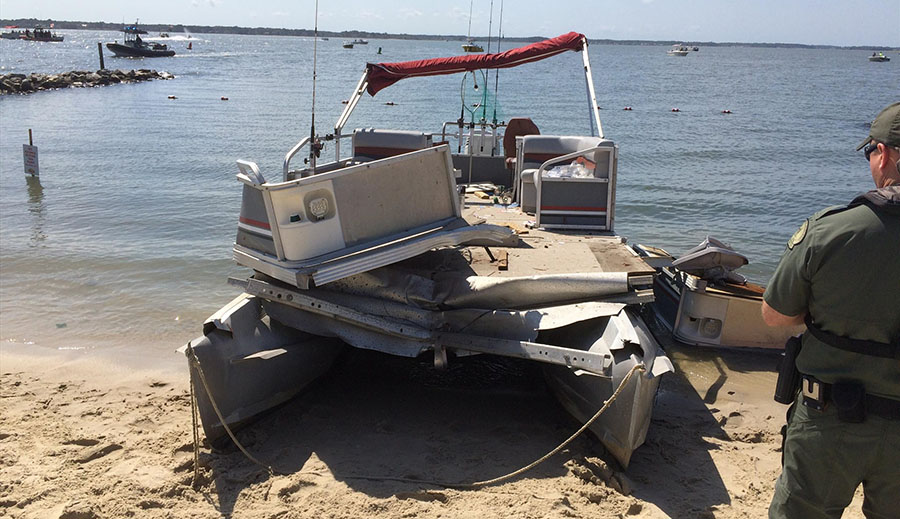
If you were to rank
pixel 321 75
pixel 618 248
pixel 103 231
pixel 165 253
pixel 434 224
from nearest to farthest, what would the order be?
pixel 434 224, pixel 618 248, pixel 165 253, pixel 103 231, pixel 321 75

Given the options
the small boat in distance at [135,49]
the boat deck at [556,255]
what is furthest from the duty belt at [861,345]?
the small boat in distance at [135,49]

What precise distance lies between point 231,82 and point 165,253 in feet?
176

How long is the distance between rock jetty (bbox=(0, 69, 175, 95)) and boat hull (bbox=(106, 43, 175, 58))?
2678cm

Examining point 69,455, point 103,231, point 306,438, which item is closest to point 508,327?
point 306,438

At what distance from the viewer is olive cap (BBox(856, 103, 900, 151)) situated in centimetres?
305

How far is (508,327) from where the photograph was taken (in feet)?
19.2

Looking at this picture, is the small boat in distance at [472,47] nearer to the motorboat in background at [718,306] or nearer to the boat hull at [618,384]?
the motorboat in background at [718,306]

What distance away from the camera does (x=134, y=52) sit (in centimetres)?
9394

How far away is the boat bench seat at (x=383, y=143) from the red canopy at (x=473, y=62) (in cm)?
59

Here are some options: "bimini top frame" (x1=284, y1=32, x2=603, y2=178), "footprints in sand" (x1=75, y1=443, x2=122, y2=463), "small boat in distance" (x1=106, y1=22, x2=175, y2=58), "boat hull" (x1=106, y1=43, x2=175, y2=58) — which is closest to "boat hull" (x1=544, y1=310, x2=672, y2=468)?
"footprints in sand" (x1=75, y1=443, x2=122, y2=463)

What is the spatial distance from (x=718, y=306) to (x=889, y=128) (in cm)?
543

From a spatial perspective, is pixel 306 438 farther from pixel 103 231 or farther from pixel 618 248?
pixel 103 231

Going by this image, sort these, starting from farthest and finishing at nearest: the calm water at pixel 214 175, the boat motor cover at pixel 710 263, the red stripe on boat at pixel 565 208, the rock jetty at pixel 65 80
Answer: the rock jetty at pixel 65 80
the calm water at pixel 214 175
the boat motor cover at pixel 710 263
the red stripe on boat at pixel 565 208

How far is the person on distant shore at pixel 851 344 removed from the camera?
3.05 m
